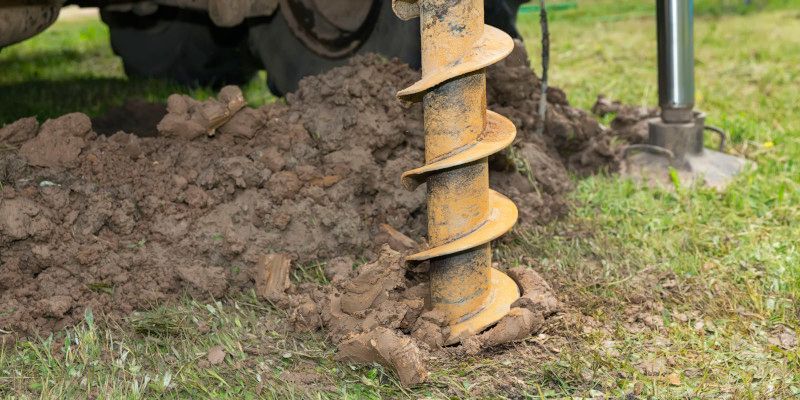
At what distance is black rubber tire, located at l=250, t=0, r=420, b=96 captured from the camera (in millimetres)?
3254

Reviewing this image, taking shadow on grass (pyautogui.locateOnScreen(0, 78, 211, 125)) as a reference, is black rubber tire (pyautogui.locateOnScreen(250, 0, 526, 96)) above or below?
above

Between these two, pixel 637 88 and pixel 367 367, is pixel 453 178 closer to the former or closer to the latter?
pixel 367 367

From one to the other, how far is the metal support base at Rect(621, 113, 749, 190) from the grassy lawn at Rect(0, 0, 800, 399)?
0.10 m

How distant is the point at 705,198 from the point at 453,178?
142 centimetres

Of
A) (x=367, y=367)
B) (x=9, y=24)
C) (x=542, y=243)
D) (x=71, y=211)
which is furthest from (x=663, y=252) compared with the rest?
(x=9, y=24)

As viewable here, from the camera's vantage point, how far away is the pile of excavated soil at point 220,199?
2.48 m

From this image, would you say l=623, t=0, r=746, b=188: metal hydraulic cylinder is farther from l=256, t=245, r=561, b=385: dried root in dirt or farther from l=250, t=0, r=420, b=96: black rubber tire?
l=256, t=245, r=561, b=385: dried root in dirt

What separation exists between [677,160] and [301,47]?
1.52 meters

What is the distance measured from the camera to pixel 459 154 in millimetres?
2227

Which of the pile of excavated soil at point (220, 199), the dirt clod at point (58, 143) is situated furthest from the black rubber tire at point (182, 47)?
the dirt clod at point (58, 143)

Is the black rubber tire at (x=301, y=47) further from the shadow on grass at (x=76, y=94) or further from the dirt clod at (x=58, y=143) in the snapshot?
the dirt clod at (x=58, y=143)

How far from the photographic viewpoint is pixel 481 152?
7.24 ft

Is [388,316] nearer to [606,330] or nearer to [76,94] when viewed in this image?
[606,330]

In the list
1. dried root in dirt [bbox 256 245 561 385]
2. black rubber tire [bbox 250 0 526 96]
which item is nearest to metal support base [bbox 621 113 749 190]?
black rubber tire [bbox 250 0 526 96]
